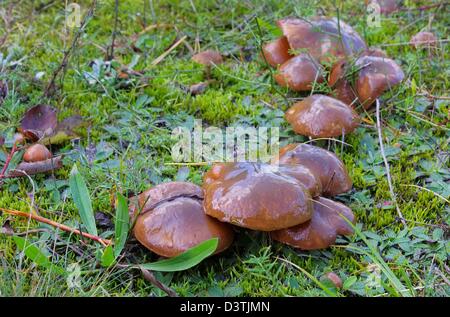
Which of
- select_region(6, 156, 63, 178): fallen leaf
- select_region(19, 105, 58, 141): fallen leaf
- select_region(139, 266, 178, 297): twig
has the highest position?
select_region(19, 105, 58, 141): fallen leaf

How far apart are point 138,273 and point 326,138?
1366 millimetres

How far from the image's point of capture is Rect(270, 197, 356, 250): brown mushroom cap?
2654 millimetres

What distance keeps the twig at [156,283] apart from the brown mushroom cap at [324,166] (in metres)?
0.89

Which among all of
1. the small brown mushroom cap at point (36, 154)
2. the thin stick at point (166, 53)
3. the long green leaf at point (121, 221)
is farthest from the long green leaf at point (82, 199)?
the thin stick at point (166, 53)

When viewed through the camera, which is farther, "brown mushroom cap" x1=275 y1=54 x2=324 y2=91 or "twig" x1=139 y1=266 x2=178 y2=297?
"brown mushroom cap" x1=275 y1=54 x2=324 y2=91

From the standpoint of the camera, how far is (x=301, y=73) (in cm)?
386

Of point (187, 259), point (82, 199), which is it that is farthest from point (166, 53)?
point (187, 259)

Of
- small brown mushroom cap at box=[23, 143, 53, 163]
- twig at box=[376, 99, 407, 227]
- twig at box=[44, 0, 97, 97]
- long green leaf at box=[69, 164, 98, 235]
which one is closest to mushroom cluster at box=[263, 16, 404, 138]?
twig at box=[376, 99, 407, 227]

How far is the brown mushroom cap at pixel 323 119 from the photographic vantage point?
11.0 feet

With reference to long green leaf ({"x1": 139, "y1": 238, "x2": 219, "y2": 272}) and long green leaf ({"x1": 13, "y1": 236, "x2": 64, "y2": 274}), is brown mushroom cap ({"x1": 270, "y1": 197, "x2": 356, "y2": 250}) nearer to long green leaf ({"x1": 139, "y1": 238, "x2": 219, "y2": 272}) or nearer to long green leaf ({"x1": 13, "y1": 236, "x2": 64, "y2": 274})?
long green leaf ({"x1": 139, "y1": 238, "x2": 219, "y2": 272})

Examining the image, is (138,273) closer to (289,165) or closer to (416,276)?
(289,165)

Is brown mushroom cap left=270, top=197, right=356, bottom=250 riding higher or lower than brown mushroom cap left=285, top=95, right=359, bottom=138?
lower

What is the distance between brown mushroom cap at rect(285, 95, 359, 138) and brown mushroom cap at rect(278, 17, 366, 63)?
1.78 feet
